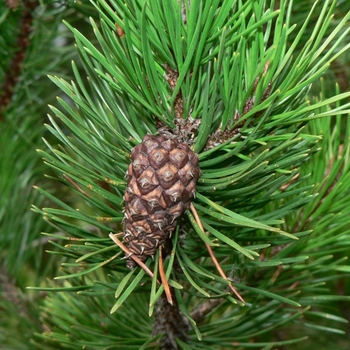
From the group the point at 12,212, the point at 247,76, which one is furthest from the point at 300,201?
the point at 12,212

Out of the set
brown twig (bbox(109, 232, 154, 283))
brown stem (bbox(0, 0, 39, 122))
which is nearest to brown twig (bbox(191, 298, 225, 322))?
brown twig (bbox(109, 232, 154, 283))

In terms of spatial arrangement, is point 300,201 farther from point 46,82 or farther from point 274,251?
point 46,82

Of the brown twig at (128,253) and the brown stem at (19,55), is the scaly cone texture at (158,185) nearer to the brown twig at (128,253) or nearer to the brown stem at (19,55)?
the brown twig at (128,253)

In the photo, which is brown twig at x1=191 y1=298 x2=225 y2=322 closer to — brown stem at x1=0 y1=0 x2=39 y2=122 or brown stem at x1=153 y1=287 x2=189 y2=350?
brown stem at x1=153 y1=287 x2=189 y2=350

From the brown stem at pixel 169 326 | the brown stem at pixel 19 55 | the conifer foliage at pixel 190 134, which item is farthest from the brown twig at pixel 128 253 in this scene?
the brown stem at pixel 19 55

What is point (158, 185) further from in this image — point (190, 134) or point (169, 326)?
point (169, 326)

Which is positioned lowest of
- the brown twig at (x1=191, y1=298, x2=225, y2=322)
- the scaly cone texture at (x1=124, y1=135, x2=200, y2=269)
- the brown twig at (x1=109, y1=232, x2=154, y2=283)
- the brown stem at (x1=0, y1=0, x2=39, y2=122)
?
the brown twig at (x1=191, y1=298, x2=225, y2=322)

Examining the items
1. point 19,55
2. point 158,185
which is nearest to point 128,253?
point 158,185

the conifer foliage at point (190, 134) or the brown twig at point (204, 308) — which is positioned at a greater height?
the conifer foliage at point (190, 134)

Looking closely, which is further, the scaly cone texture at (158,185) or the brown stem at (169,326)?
the brown stem at (169,326)
